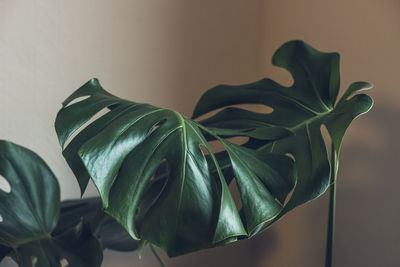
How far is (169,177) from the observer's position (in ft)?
1.84

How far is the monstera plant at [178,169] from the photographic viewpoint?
52cm

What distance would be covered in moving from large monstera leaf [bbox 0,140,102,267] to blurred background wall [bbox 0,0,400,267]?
23cm

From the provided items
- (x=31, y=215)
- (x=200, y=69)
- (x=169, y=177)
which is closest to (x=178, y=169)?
(x=169, y=177)

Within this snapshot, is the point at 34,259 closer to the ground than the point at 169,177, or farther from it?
closer to the ground

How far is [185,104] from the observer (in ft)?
4.11

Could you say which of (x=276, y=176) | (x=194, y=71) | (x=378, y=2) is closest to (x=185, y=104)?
(x=194, y=71)

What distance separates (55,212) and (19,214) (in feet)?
0.19

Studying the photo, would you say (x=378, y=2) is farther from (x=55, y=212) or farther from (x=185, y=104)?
(x=55, y=212)

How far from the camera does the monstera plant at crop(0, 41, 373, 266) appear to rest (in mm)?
522

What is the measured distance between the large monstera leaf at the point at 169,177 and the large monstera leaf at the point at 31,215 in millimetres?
171

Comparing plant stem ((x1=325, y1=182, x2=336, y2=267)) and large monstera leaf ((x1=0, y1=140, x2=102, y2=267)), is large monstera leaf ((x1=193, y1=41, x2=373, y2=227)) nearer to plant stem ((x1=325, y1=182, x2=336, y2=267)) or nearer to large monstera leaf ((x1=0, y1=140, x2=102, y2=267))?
plant stem ((x1=325, y1=182, x2=336, y2=267))

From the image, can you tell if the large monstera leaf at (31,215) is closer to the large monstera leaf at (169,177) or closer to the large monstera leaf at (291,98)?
the large monstera leaf at (169,177)

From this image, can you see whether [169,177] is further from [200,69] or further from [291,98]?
[200,69]

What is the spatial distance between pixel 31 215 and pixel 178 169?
36 centimetres
